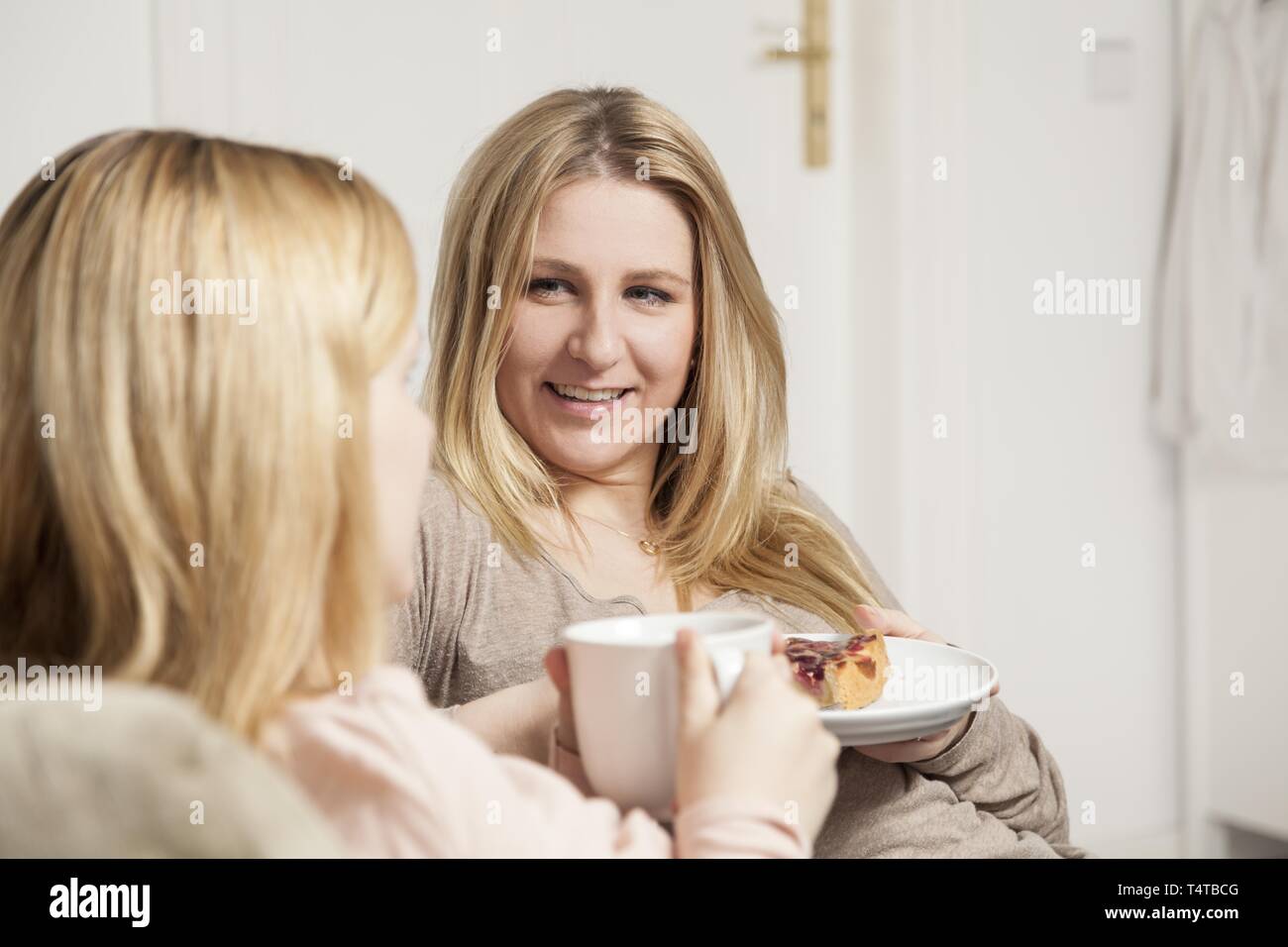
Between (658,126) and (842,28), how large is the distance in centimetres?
143

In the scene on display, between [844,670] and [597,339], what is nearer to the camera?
[844,670]

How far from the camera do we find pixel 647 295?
1.31 m

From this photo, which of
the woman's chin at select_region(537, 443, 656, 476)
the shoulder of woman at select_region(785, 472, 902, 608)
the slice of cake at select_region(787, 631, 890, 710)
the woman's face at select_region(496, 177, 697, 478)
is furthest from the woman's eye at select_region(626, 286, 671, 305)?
the slice of cake at select_region(787, 631, 890, 710)

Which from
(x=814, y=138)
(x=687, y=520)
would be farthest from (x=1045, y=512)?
(x=687, y=520)

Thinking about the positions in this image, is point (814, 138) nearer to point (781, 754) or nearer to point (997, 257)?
point (997, 257)

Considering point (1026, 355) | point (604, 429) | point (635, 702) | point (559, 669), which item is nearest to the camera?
point (635, 702)

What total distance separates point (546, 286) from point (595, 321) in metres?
0.07

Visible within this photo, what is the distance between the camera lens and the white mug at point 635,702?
26.6 inches

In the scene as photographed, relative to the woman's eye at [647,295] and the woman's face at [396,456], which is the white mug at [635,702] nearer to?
the woman's face at [396,456]

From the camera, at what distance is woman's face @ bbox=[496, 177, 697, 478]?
1.25m

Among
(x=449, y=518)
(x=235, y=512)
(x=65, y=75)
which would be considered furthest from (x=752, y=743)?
(x=65, y=75)

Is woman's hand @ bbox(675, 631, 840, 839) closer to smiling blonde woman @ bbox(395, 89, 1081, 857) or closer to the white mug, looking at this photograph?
the white mug

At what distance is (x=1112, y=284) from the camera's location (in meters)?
2.56

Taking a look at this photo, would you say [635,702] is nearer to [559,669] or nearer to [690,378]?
[559,669]
